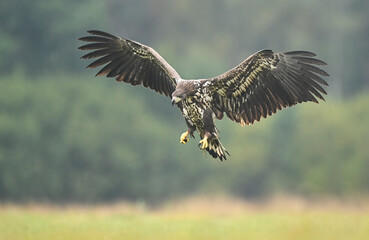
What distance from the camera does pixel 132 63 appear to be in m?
13.0

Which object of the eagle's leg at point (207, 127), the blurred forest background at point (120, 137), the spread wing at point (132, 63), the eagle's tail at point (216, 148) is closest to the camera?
the eagle's leg at point (207, 127)

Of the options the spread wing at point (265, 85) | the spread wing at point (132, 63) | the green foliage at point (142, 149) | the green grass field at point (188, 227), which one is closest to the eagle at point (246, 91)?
the spread wing at point (265, 85)

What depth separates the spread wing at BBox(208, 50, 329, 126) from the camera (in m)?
11.8

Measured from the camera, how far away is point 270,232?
19.6 meters

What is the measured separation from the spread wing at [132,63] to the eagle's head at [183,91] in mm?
982

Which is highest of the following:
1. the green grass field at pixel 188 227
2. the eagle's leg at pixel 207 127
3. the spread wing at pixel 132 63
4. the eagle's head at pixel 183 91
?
the spread wing at pixel 132 63

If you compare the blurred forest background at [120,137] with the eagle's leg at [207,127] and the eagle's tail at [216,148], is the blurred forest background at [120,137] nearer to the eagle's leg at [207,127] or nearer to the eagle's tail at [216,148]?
the eagle's tail at [216,148]

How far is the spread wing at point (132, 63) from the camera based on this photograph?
42.1 feet

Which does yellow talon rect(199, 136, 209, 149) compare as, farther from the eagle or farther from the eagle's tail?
the eagle's tail

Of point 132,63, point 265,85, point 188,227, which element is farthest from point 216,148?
point 188,227

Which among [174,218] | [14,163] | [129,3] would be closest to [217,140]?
[174,218]

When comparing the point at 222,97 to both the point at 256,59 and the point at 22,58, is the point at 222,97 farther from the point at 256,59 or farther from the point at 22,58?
the point at 22,58

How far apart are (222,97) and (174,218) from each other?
1204 centimetres

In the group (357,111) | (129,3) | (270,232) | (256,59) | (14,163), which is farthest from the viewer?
(129,3)
